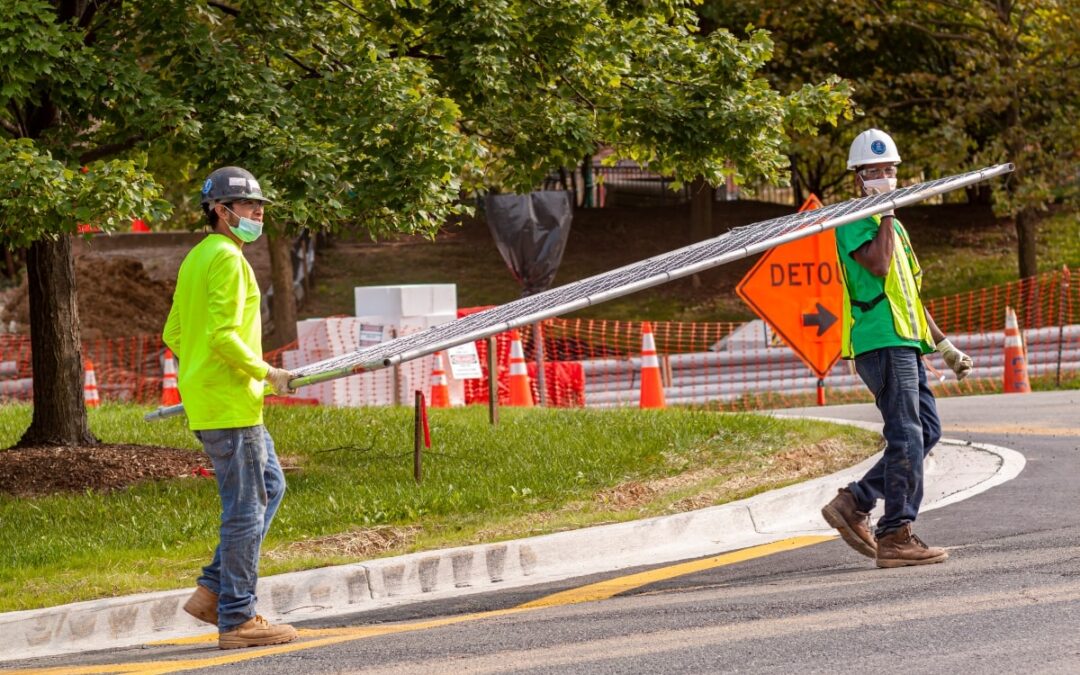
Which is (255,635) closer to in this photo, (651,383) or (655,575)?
(655,575)

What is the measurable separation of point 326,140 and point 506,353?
36.1 feet

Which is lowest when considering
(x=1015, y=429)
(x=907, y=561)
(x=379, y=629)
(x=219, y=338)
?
(x=379, y=629)

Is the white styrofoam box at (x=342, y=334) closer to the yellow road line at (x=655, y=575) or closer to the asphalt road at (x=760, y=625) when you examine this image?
the yellow road line at (x=655, y=575)

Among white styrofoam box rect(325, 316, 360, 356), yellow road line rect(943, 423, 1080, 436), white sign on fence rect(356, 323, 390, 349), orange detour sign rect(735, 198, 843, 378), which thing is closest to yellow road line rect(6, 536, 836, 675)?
yellow road line rect(943, 423, 1080, 436)

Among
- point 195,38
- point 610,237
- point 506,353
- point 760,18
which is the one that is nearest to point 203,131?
point 195,38

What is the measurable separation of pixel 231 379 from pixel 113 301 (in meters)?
24.1

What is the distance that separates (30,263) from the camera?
1128 cm

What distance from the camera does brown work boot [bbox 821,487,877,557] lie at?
291 inches

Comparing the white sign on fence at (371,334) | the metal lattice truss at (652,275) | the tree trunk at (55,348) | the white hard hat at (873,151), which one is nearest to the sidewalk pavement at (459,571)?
the metal lattice truss at (652,275)

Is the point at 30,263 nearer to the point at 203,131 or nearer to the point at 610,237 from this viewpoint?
the point at 203,131

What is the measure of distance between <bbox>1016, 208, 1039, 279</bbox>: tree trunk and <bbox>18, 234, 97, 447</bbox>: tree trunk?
19.5m

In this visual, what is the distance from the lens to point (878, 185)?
24.1ft

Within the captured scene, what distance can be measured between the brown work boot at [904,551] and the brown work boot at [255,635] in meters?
2.83

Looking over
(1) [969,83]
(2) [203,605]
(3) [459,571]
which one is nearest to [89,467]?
(3) [459,571]
